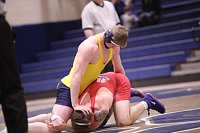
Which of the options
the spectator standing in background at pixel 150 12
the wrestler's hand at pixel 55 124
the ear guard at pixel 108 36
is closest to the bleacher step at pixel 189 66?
the spectator standing in background at pixel 150 12

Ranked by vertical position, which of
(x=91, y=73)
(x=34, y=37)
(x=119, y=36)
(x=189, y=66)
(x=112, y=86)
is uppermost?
(x=119, y=36)

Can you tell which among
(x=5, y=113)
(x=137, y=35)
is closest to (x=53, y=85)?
(x=137, y=35)

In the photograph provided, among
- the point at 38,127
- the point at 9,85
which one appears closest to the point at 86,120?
the point at 38,127

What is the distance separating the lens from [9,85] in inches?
115

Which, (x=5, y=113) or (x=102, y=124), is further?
(x=102, y=124)

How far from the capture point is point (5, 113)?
2.95m

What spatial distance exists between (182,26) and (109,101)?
736 centimetres

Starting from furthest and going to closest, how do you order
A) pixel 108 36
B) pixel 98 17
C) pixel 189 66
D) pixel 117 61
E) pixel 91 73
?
pixel 189 66 → pixel 98 17 → pixel 117 61 → pixel 91 73 → pixel 108 36

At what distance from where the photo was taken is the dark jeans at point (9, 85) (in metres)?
2.90

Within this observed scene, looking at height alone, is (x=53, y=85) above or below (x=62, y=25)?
below

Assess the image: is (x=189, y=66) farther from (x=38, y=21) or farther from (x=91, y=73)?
(x=91, y=73)

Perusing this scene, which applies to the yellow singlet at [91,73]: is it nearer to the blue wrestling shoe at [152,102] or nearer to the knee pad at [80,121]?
the knee pad at [80,121]

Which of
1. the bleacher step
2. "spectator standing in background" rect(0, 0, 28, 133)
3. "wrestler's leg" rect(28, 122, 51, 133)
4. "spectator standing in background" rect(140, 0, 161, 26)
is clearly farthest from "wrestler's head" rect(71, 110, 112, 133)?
"spectator standing in background" rect(140, 0, 161, 26)

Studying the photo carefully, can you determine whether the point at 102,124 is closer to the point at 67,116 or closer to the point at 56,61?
the point at 67,116
